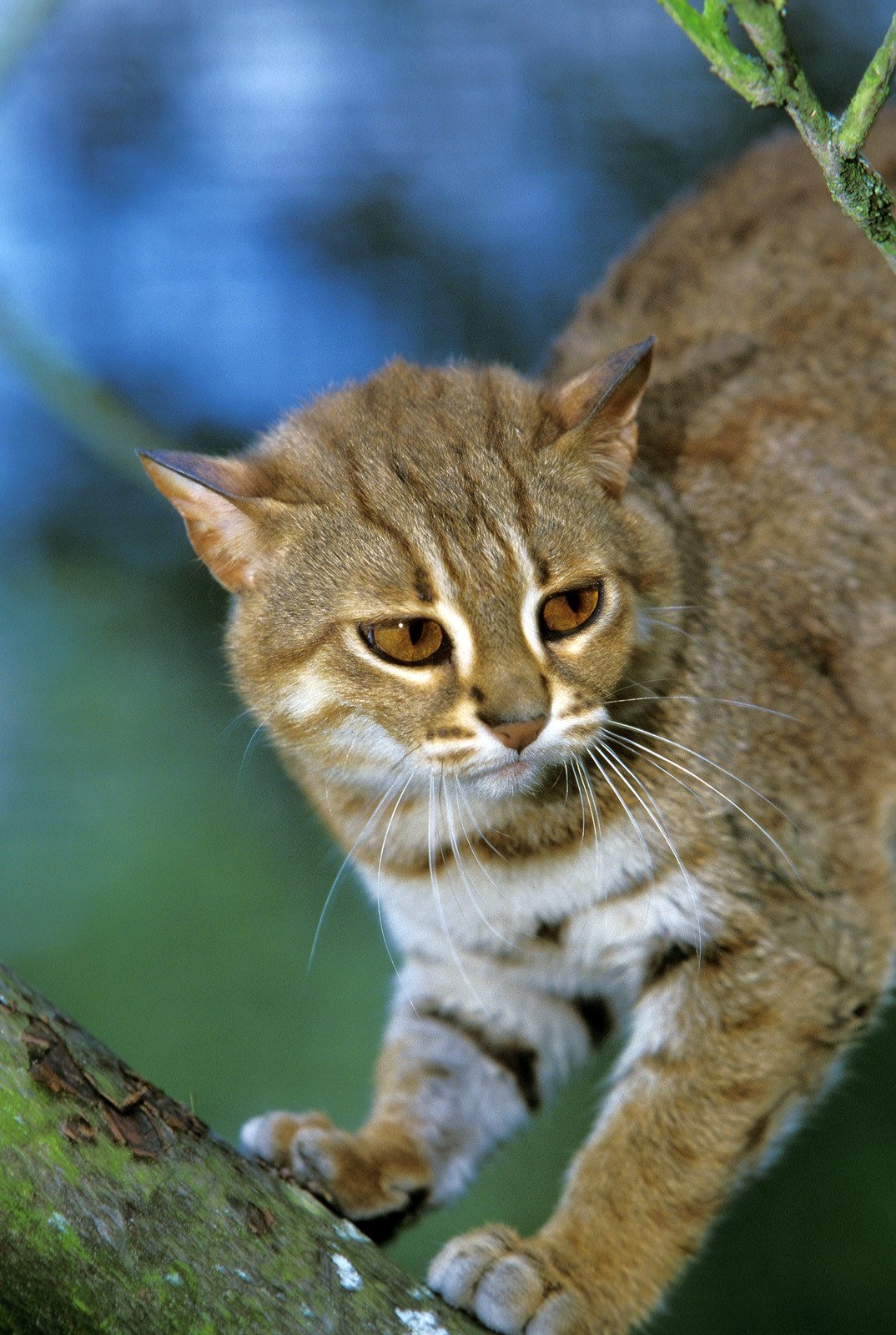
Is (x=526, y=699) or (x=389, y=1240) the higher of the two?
(x=526, y=699)

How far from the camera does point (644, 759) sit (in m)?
3.49

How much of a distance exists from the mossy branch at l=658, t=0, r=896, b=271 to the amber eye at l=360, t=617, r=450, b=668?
133 cm

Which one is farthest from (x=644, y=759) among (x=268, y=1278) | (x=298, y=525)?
(x=268, y=1278)

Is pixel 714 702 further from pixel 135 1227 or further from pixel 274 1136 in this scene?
pixel 135 1227

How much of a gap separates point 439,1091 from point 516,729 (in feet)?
5.02

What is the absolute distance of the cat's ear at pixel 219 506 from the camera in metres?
3.14

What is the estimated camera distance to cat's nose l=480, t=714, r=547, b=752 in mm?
2934

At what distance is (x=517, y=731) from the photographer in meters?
2.94

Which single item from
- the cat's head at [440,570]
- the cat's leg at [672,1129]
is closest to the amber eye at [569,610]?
the cat's head at [440,570]

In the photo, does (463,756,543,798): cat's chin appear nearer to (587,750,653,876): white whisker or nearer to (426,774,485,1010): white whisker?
(426,774,485,1010): white whisker

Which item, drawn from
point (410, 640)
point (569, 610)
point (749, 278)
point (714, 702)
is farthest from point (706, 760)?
point (749, 278)

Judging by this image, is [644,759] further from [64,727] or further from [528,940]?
[64,727]

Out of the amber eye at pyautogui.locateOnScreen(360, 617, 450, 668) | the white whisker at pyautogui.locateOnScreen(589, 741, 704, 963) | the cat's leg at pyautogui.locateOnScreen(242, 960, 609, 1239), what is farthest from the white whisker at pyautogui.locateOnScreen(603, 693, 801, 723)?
the cat's leg at pyautogui.locateOnScreen(242, 960, 609, 1239)

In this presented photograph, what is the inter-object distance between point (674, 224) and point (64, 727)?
3938 mm
